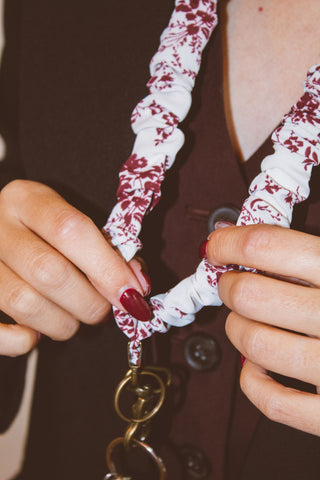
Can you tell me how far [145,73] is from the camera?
1.66 feet

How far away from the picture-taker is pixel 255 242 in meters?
0.31

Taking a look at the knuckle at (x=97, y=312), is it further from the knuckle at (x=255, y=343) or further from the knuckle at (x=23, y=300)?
the knuckle at (x=255, y=343)

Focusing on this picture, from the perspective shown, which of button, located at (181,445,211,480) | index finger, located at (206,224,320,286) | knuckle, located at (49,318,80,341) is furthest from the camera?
button, located at (181,445,211,480)

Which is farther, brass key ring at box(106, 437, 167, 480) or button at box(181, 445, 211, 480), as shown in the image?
button at box(181, 445, 211, 480)

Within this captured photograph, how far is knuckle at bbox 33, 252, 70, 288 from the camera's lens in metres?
0.37

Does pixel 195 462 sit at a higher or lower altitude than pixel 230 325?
lower

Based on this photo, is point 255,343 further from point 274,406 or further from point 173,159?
point 173,159

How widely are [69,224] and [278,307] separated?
0.79 feet

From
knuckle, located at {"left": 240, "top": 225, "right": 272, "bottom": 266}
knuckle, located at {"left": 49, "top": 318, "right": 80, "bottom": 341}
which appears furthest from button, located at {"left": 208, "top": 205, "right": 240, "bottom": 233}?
knuckle, located at {"left": 49, "top": 318, "right": 80, "bottom": 341}

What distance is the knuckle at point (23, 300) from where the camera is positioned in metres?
0.39

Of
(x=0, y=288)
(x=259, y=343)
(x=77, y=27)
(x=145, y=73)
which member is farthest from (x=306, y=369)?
(x=77, y=27)

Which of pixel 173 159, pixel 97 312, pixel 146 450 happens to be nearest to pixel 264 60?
pixel 173 159

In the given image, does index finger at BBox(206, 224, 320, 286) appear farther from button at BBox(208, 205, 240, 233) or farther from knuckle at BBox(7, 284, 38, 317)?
knuckle at BBox(7, 284, 38, 317)

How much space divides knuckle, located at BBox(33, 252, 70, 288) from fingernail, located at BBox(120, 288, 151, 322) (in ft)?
0.25
